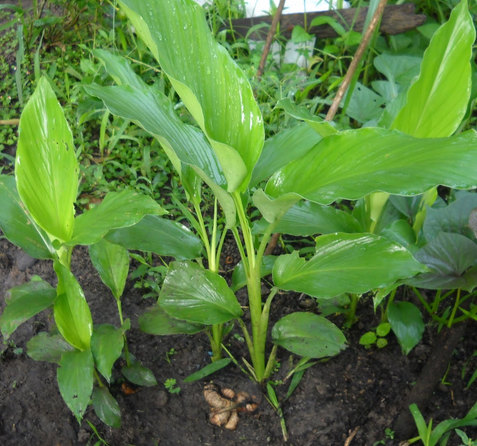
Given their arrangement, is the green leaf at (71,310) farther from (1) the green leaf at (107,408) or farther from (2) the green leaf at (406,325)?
(2) the green leaf at (406,325)

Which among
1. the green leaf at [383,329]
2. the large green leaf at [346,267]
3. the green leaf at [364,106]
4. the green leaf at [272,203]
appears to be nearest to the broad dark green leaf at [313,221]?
the large green leaf at [346,267]

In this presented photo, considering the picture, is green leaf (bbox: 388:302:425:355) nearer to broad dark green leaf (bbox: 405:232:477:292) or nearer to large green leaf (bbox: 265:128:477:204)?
broad dark green leaf (bbox: 405:232:477:292)

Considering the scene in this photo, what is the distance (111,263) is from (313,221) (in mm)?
554

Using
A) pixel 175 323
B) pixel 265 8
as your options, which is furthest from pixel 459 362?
pixel 265 8

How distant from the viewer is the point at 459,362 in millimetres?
1474

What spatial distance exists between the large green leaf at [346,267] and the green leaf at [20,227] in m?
0.56

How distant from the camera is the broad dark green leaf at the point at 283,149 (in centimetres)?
122

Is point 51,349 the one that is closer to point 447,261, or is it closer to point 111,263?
point 111,263

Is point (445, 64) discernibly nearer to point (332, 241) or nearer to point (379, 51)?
point (332, 241)

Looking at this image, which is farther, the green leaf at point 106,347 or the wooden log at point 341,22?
the wooden log at point 341,22

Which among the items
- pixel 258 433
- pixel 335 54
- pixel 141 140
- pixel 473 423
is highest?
pixel 335 54

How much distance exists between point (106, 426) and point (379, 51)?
1.96 metres

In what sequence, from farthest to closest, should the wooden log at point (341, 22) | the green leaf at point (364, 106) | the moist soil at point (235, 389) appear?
1. the wooden log at point (341, 22)
2. the green leaf at point (364, 106)
3. the moist soil at point (235, 389)

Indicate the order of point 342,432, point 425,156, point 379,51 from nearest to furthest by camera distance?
1. point 425,156
2. point 342,432
3. point 379,51
